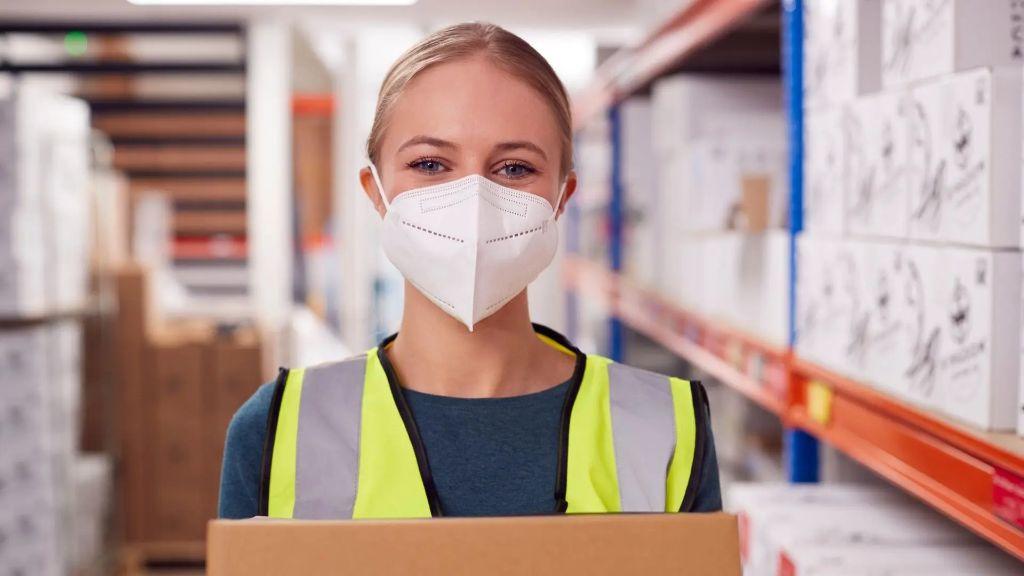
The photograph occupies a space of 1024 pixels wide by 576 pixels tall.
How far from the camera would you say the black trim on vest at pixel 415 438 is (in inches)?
55.4

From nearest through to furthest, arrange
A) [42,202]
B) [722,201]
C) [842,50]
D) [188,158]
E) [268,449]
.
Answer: [268,449]
[842,50]
[722,201]
[42,202]
[188,158]

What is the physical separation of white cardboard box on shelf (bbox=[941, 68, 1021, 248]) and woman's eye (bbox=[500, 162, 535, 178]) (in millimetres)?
711

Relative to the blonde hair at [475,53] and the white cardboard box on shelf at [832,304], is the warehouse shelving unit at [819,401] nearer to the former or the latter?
the white cardboard box on shelf at [832,304]

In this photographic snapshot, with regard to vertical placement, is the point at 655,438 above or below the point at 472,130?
below

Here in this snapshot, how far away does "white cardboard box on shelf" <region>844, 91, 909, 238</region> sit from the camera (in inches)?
77.8

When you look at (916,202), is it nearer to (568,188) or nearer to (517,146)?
(568,188)

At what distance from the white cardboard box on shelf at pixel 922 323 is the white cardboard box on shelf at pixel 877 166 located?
110 millimetres

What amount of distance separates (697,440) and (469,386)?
1.10ft

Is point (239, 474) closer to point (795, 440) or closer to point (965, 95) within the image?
point (965, 95)

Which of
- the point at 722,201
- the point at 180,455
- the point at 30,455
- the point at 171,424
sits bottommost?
the point at 180,455

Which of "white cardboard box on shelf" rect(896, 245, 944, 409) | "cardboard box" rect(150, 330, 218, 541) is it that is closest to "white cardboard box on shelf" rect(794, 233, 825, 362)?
"white cardboard box on shelf" rect(896, 245, 944, 409)

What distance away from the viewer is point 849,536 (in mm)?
2086

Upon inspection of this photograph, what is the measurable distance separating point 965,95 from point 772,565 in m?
1.02

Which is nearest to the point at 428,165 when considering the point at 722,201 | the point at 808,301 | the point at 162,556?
the point at 808,301
